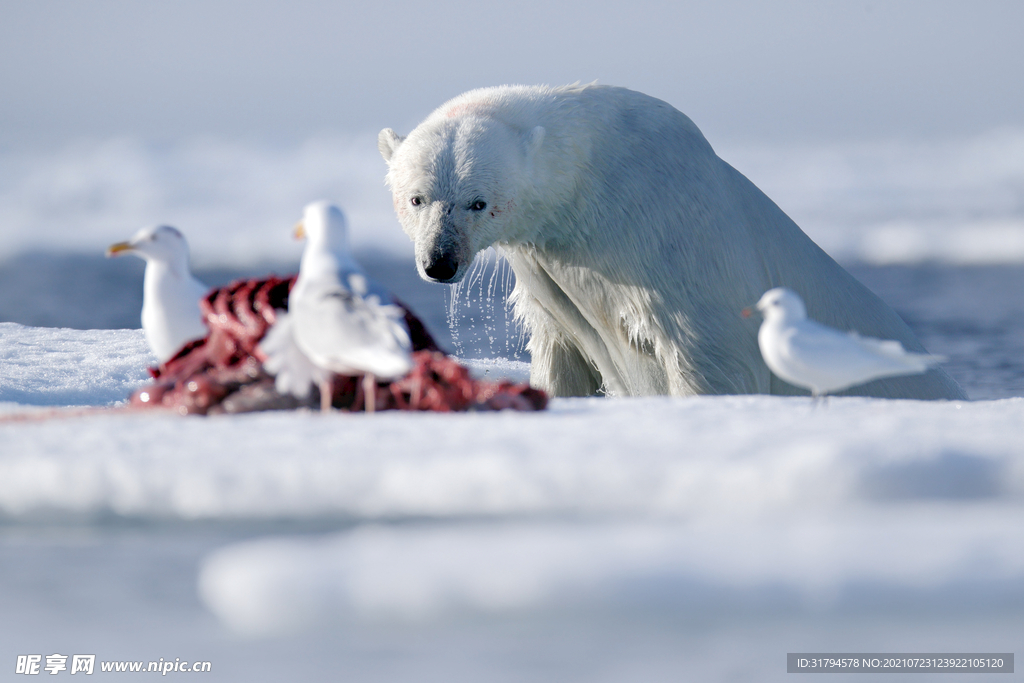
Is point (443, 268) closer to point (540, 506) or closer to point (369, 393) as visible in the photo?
point (369, 393)

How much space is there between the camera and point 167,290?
4.06 m

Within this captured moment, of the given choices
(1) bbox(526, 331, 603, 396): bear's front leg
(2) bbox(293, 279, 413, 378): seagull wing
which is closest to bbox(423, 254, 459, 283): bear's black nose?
(1) bbox(526, 331, 603, 396): bear's front leg

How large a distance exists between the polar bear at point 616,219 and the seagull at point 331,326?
1.47 metres

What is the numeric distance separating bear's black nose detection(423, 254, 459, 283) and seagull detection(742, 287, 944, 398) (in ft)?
6.15

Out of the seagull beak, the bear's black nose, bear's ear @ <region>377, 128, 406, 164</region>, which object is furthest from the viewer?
bear's ear @ <region>377, 128, 406, 164</region>

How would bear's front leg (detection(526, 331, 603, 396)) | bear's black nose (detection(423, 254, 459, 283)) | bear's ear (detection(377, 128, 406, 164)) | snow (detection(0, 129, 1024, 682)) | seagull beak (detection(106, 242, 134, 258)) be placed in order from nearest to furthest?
1. snow (detection(0, 129, 1024, 682))
2. seagull beak (detection(106, 242, 134, 258))
3. bear's black nose (detection(423, 254, 459, 283))
4. bear's ear (detection(377, 128, 406, 164))
5. bear's front leg (detection(526, 331, 603, 396))

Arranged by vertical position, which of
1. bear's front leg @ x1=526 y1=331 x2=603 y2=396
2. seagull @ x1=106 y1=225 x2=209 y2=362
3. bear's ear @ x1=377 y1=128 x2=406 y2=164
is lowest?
seagull @ x1=106 y1=225 x2=209 y2=362

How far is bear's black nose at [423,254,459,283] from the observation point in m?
5.09

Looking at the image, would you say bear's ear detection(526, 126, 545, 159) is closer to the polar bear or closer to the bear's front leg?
the polar bear

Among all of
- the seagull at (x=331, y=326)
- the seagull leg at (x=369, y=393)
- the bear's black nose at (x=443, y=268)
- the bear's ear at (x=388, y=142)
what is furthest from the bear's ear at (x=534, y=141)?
the seagull leg at (x=369, y=393)

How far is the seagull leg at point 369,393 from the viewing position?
361 centimetres

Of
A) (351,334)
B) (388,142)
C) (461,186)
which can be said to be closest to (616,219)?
(461,186)

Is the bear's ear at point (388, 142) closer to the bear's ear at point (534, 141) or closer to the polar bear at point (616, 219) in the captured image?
the polar bear at point (616, 219)

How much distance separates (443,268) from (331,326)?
6.16 ft
